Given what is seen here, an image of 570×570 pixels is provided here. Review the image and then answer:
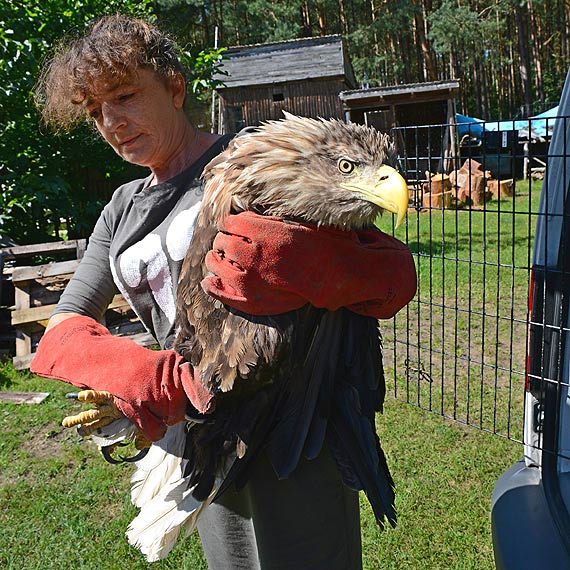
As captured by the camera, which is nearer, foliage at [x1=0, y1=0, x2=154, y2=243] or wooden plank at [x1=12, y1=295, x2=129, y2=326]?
wooden plank at [x1=12, y1=295, x2=129, y2=326]

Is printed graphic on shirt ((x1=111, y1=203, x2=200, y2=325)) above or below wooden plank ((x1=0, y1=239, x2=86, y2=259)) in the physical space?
above

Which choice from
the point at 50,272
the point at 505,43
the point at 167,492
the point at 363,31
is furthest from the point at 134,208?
the point at 505,43

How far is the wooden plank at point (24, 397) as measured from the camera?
4.88m

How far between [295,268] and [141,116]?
687mm

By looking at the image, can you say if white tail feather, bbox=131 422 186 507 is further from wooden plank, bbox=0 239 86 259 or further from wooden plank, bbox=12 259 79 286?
wooden plank, bbox=0 239 86 259

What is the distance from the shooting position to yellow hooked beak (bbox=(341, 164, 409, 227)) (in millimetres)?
1263

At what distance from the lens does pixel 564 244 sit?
6.41 feet

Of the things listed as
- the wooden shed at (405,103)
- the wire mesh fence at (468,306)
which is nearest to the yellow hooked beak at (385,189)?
the wire mesh fence at (468,306)

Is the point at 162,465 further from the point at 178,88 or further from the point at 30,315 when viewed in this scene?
the point at 30,315

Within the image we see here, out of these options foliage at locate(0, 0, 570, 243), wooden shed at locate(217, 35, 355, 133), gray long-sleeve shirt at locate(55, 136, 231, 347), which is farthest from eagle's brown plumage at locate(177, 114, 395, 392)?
wooden shed at locate(217, 35, 355, 133)

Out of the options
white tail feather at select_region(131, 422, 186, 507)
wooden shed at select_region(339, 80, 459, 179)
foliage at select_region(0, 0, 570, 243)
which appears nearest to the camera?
white tail feather at select_region(131, 422, 186, 507)

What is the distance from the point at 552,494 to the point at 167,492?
1266 mm

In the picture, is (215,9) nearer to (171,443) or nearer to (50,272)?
(50,272)

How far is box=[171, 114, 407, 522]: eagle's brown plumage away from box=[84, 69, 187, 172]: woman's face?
10.5 inches
